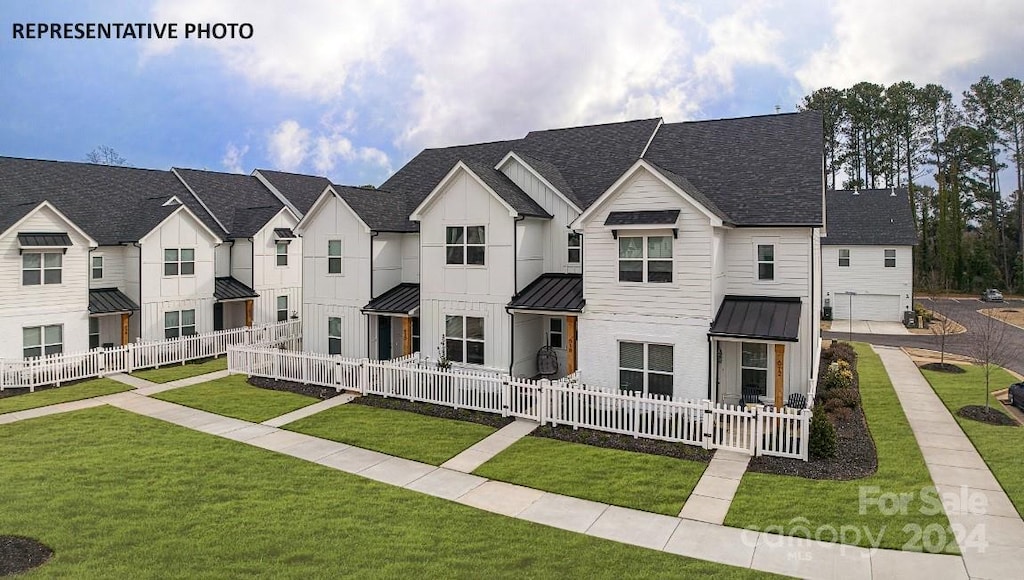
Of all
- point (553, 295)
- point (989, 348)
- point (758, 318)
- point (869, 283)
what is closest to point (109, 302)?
point (553, 295)

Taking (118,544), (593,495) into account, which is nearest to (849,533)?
(593,495)

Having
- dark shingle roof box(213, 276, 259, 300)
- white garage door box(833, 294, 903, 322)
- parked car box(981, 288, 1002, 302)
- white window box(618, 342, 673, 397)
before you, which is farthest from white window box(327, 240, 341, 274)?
parked car box(981, 288, 1002, 302)

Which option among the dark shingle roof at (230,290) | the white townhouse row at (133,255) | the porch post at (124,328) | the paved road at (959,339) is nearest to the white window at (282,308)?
the white townhouse row at (133,255)

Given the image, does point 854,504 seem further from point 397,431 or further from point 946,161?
point 946,161

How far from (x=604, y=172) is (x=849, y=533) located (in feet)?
54.5

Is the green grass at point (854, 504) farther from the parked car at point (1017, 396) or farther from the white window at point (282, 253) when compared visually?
the white window at point (282, 253)

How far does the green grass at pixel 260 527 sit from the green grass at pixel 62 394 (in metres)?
6.49

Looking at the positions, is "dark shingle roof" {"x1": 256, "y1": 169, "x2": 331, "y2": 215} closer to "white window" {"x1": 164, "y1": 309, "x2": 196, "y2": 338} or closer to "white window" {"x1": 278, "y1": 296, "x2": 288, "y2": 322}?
"white window" {"x1": 278, "y1": 296, "x2": 288, "y2": 322}

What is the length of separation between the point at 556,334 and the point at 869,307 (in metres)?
34.0

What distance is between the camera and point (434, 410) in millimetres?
19156

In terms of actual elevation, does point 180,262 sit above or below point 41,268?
Result: above

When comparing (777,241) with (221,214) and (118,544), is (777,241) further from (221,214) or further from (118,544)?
(221,214)

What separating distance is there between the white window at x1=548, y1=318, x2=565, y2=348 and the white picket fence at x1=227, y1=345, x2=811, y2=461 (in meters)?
2.59

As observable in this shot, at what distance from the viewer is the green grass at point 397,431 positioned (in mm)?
15367
